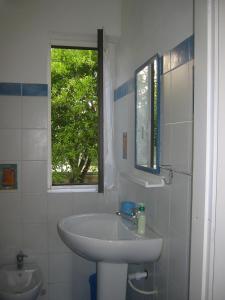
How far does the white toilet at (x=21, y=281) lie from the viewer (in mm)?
1978

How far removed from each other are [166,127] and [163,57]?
1.14 feet

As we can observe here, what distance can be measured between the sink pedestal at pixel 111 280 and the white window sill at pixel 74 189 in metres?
0.81

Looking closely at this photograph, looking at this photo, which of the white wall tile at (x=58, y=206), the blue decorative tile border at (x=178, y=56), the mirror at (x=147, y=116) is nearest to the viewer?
the blue decorative tile border at (x=178, y=56)

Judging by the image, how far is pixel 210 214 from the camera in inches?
31.1

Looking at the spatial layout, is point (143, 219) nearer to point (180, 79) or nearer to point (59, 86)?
point (180, 79)

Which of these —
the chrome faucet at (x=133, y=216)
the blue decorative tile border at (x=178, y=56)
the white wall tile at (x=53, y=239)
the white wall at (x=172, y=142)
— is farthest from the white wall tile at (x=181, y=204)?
the white wall tile at (x=53, y=239)

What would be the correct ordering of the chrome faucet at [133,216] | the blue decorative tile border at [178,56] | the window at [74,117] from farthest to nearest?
the window at [74,117], the chrome faucet at [133,216], the blue decorative tile border at [178,56]

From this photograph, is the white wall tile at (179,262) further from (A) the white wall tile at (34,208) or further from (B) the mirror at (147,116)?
(A) the white wall tile at (34,208)

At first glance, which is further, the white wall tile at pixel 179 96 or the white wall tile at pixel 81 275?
the white wall tile at pixel 81 275

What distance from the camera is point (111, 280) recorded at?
61.4 inches

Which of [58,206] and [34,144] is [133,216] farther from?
[34,144]

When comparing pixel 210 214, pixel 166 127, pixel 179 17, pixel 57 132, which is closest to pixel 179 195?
pixel 166 127

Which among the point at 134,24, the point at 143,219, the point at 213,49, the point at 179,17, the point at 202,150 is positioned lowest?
the point at 143,219

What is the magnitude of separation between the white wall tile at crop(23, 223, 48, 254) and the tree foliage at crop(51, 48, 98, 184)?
18.5 inches
